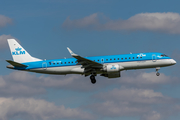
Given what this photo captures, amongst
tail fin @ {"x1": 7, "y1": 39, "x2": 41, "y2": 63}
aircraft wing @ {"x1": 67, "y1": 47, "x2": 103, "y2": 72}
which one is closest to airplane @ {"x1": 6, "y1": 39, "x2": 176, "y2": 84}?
aircraft wing @ {"x1": 67, "y1": 47, "x2": 103, "y2": 72}

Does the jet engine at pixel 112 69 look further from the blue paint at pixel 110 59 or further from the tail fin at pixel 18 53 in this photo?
the tail fin at pixel 18 53

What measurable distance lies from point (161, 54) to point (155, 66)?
9.34 ft

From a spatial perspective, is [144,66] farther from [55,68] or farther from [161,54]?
[55,68]

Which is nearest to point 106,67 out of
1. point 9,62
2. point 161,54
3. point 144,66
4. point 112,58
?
point 112,58

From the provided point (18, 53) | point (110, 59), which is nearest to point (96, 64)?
point (110, 59)

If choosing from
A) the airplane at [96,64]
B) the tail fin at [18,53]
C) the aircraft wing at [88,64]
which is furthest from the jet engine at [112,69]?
the tail fin at [18,53]

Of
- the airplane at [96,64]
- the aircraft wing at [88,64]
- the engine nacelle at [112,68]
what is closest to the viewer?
the aircraft wing at [88,64]

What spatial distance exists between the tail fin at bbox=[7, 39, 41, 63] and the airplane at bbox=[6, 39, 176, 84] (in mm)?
945

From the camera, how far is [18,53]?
2773 inches

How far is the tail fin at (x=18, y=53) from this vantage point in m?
69.2

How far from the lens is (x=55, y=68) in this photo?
2603 inches

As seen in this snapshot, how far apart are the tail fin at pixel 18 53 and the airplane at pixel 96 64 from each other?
94 centimetres

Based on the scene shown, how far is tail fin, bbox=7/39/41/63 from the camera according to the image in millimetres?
69250

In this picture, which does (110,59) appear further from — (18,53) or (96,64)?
(18,53)
